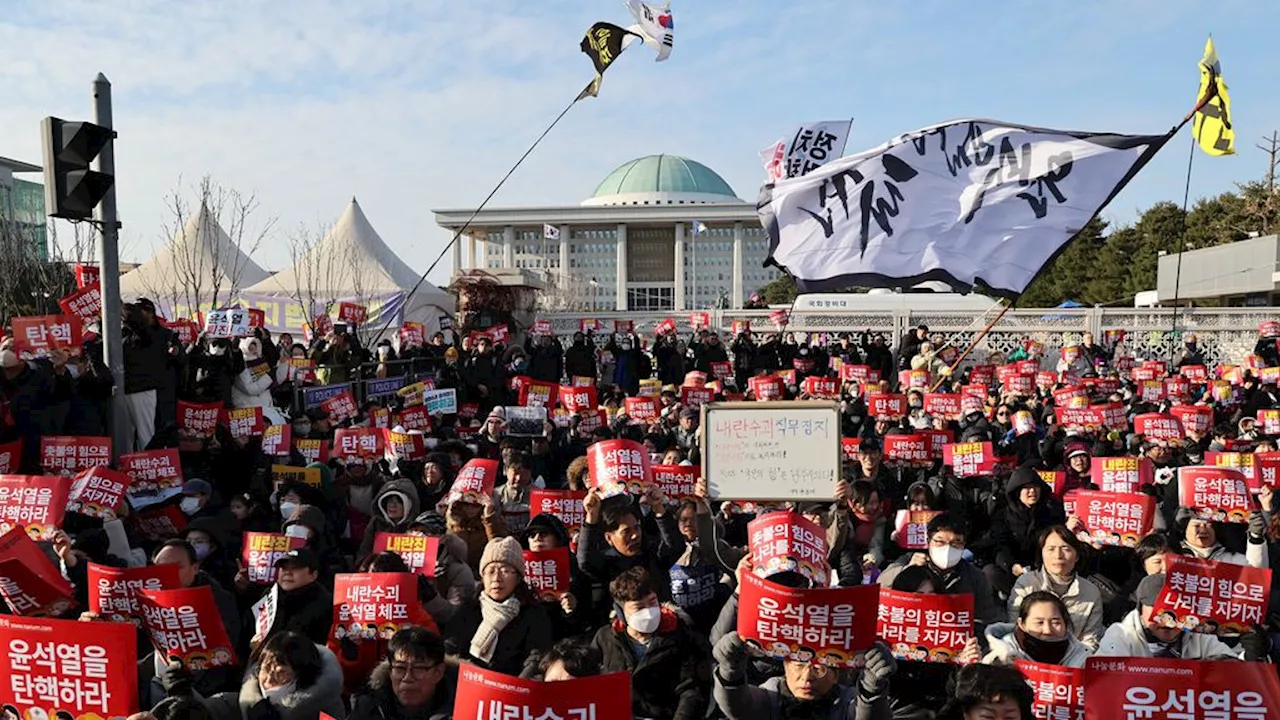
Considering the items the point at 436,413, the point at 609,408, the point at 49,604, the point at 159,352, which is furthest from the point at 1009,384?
the point at 49,604

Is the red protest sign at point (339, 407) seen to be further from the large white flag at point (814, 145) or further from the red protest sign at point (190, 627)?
the large white flag at point (814, 145)

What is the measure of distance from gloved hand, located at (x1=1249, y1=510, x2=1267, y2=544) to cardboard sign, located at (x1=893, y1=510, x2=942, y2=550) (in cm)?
169

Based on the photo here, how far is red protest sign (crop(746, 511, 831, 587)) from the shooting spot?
13.2 feet

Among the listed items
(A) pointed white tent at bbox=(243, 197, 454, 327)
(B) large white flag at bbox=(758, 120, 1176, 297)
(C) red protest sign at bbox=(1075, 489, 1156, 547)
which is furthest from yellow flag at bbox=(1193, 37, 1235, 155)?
(A) pointed white tent at bbox=(243, 197, 454, 327)

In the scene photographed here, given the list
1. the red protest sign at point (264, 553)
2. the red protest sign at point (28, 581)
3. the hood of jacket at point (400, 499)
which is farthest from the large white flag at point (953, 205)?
the red protest sign at point (28, 581)

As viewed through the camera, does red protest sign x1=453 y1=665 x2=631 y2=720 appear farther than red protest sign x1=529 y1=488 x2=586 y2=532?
No

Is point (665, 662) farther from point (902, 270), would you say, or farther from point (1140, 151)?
point (1140, 151)

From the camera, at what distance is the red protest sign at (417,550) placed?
512 cm

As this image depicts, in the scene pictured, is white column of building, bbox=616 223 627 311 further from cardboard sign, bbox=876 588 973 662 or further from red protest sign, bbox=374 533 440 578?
cardboard sign, bbox=876 588 973 662

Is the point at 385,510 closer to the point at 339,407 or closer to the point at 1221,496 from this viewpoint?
the point at 339,407

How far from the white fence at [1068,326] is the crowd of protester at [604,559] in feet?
43.1

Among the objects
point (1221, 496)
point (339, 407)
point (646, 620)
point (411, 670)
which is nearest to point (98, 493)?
point (411, 670)

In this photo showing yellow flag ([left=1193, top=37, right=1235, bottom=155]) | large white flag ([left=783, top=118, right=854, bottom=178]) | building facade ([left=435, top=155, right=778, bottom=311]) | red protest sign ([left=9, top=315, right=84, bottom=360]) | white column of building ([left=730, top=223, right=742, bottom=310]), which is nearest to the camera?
red protest sign ([left=9, top=315, right=84, bottom=360])

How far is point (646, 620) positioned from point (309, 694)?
1275 mm
